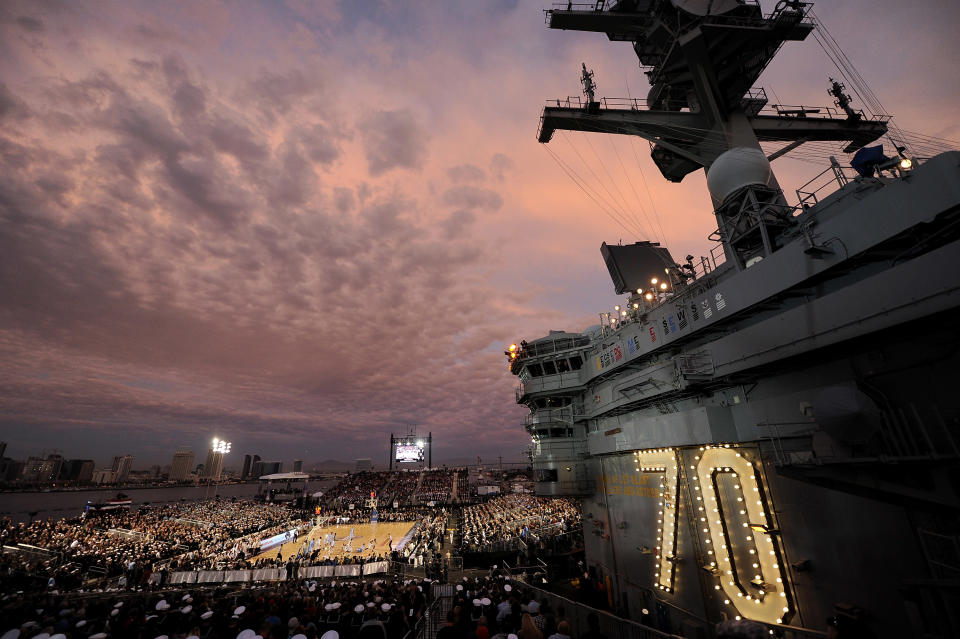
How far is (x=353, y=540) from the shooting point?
127 ft

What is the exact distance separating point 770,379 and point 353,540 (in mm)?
41735

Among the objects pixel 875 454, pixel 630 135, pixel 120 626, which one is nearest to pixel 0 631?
pixel 120 626

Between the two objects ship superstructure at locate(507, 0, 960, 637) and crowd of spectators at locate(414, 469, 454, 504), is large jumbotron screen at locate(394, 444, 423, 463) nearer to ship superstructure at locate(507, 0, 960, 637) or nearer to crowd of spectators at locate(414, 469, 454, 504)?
crowd of spectators at locate(414, 469, 454, 504)

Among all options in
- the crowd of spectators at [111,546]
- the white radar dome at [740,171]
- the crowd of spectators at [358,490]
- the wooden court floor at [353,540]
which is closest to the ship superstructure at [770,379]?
the white radar dome at [740,171]

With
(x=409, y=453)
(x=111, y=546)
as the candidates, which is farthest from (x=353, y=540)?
(x=409, y=453)

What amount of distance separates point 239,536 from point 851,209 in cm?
5106

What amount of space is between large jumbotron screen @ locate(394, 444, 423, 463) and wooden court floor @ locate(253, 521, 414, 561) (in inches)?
939

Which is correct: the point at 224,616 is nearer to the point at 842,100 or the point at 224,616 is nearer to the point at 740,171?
the point at 740,171

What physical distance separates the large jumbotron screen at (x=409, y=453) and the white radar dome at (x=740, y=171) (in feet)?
237

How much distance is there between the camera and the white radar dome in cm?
1262

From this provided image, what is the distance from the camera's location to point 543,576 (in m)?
23.5

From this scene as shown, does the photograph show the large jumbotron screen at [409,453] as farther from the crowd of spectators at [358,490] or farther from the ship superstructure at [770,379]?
the ship superstructure at [770,379]

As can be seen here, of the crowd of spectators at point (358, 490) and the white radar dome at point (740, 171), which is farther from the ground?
the white radar dome at point (740, 171)

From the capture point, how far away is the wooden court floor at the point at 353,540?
32906 millimetres
